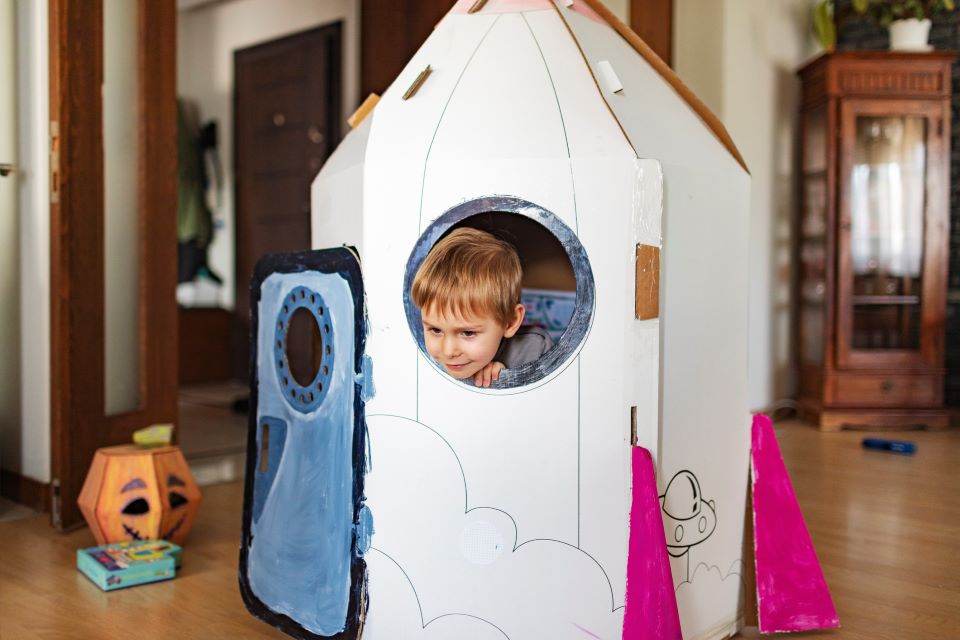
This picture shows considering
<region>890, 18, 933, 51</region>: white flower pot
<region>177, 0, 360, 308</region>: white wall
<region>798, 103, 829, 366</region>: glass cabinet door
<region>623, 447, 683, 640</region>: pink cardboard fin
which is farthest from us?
<region>177, 0, 360, 308</region>: white wall

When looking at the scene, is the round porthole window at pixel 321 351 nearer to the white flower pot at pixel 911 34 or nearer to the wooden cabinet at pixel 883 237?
the wooden cabinet at pixel 883 237

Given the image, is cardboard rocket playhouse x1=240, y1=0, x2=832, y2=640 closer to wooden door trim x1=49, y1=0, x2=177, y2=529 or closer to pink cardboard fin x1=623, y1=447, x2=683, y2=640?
pink cardboard fin x1=623, y1=447, x2=683, y2=640

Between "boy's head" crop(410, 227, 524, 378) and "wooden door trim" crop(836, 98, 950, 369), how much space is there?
3.18 metres

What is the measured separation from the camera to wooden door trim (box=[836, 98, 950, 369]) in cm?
413

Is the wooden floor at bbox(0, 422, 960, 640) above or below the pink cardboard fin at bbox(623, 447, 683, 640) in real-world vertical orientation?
below

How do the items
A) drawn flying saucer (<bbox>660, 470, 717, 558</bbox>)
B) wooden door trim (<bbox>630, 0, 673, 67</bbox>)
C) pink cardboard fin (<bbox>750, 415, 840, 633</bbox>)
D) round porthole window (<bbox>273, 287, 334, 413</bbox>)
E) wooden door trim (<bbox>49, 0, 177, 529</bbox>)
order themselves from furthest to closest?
wooden door trim (<bbox>630, 0, 673, 67</bbox>) < wooden door trim (<bbox>49, 0, 177, 529</bbox>) < pink cardboard fin (<bbox>750, 415, 840, 633</bbox>) < round porthole window (<bbox>273, 287, 334, 413</bbox>) < drawn flying saucer (<bbox>660, 470, 717, 558</bbox>)

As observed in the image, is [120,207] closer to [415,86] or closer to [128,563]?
[128,563]

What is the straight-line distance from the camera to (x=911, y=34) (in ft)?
13.6

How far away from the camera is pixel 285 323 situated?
170 cm

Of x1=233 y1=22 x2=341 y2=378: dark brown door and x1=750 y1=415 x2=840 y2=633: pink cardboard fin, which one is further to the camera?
x1=233 y1=22 x2=341 y2=378: dark brown door

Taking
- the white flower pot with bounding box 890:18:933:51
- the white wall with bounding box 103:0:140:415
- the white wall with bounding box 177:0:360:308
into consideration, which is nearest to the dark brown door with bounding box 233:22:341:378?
the white wall with bounding box 177:0:360:308

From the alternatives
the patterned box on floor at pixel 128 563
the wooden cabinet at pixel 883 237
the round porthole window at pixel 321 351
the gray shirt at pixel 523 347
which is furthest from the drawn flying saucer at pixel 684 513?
the wooden cabinet at pixel 883 237

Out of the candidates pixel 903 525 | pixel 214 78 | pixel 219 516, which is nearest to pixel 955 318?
pixel 903 525

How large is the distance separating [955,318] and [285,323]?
3849 mm
